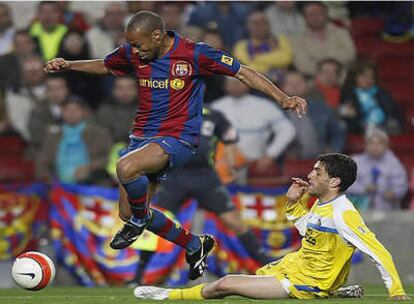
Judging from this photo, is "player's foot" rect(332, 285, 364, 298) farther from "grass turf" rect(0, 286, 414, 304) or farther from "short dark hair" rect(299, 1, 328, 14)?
"short dark hair" rect(299, 1, 328, 14)

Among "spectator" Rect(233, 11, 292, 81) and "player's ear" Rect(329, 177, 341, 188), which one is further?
"spectator" Rect(233, 11, 292, 81)

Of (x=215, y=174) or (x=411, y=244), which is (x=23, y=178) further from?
(x=411, y=244)

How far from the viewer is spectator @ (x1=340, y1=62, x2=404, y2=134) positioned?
14500 mm

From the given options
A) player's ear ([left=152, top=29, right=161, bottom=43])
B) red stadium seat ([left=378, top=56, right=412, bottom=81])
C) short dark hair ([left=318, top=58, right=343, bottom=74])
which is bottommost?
red stadium seat ([left=378, top=56, right=412, bottom=81])

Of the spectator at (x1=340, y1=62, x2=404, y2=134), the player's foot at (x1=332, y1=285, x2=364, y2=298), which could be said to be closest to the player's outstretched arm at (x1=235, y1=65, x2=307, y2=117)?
the player's foot at (x1=332, y1=285, x2=364, y2=298)

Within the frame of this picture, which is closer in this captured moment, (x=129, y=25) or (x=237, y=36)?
(x=129, y=25)

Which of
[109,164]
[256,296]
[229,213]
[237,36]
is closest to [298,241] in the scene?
[229,213]

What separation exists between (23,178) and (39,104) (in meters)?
0.94

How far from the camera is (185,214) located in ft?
41.3

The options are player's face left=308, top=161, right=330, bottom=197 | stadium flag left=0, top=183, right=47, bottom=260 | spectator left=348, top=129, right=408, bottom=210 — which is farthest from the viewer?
spectator left=348, top=129, right=408, bottom=210

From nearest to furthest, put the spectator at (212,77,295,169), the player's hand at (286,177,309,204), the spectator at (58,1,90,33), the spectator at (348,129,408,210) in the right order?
the player's hand at (286,177,309,204) → the spectator at (348,129,408,210) → the spectator at (212,77,295,169) → the spectator at (58,1,90,33)

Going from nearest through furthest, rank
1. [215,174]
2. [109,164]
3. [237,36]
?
[215,174] → [109,164] → [237,36]

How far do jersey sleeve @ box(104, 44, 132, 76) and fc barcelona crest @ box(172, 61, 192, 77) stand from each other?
442 mm

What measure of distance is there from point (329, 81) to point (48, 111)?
3.59 meters
